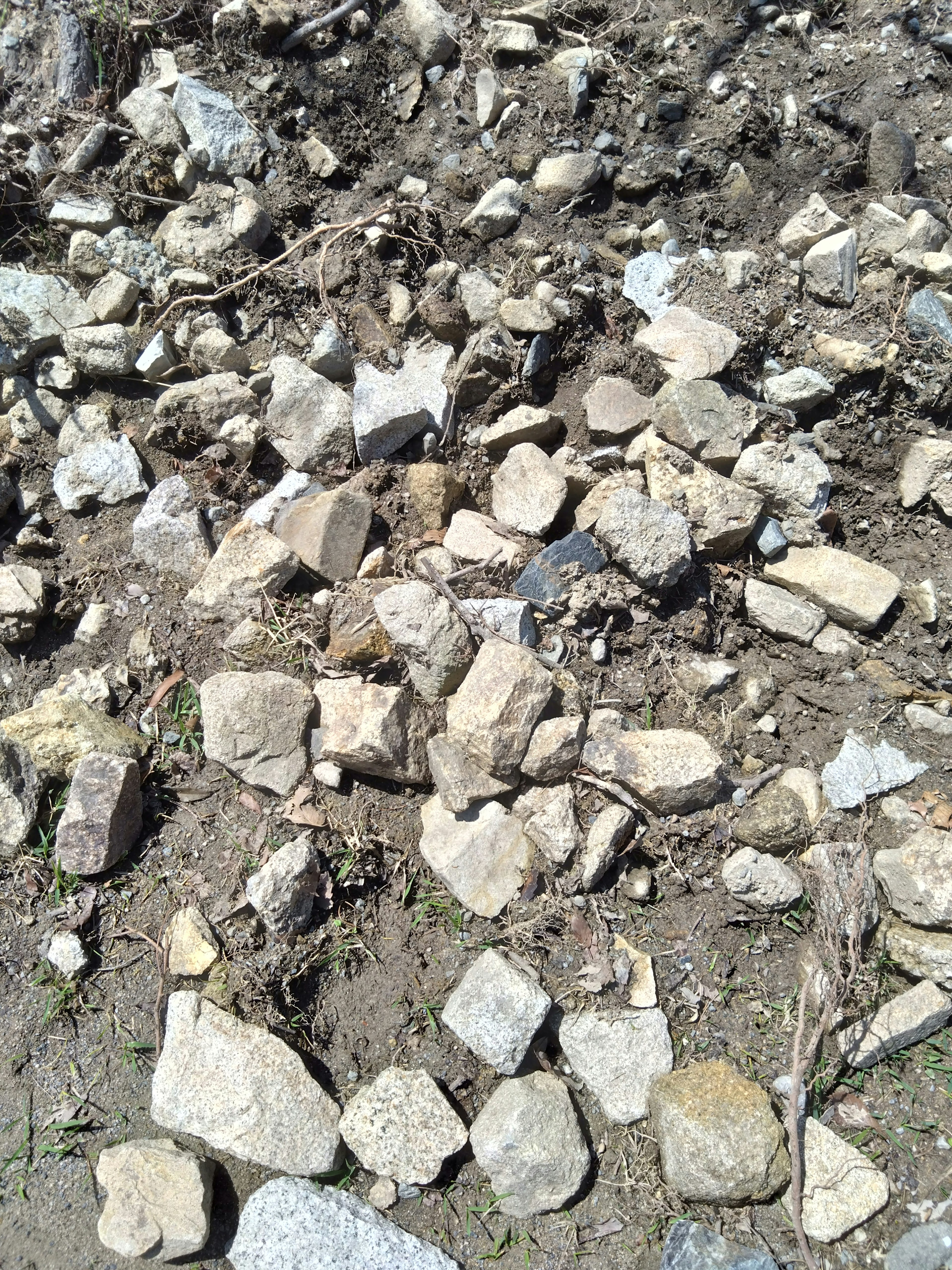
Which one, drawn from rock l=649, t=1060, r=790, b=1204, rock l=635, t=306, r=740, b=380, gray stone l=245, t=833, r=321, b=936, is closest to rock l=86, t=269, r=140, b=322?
rock l=635, t=306, r=740, b=380

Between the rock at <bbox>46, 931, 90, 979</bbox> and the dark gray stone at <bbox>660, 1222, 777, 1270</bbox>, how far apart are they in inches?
61.1

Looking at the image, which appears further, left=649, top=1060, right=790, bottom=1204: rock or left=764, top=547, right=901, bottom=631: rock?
left=764, top=547, right=901, bottom=631: rock

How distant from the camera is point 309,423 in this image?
8.54ft

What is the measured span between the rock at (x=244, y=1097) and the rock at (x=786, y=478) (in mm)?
1935

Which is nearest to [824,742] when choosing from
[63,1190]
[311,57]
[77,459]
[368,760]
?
[368,760]

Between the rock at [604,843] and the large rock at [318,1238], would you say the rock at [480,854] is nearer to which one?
the rock at [604,843]

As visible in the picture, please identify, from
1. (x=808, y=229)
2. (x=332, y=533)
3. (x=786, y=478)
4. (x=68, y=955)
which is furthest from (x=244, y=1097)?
(x=808, y=229)

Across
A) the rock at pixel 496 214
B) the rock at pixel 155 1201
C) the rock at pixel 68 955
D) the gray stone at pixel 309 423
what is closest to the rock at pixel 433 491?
the gray stone at pixel 309 423

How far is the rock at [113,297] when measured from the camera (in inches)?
112

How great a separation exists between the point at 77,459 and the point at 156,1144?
2.04 metres

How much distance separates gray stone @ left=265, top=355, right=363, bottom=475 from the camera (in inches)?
102

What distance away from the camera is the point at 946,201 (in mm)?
2857

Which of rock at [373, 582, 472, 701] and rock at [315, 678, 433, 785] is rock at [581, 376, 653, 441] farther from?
rock at [315, 678, 433, 785]

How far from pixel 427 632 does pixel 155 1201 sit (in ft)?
4.76
